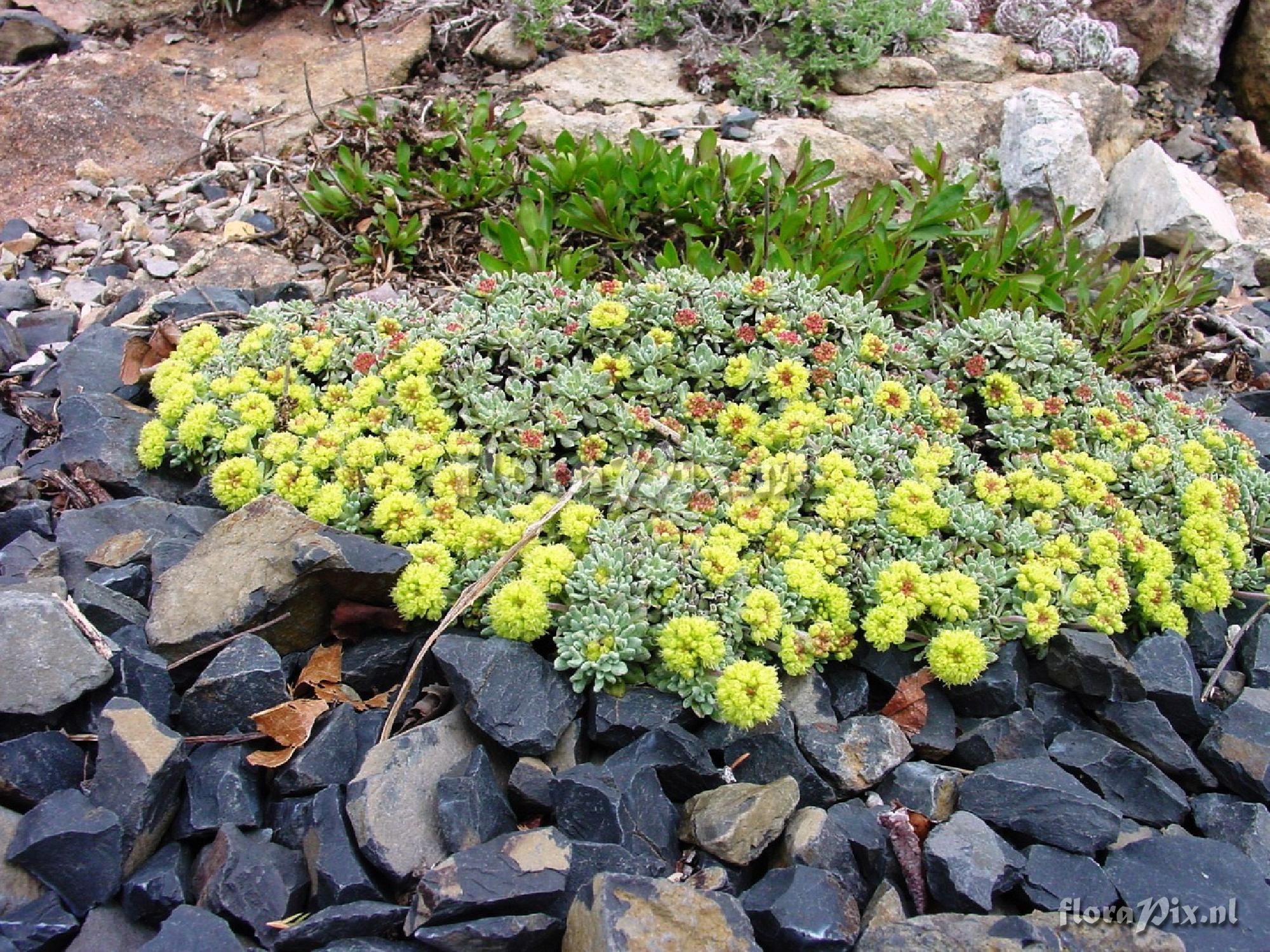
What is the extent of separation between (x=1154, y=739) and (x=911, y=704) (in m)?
0.73

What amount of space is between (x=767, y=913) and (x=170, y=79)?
644 cm

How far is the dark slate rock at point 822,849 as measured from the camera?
2523mm

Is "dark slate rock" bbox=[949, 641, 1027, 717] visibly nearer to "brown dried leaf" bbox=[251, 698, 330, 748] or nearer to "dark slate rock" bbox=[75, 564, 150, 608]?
"brown dried leaf" bbox=[251, 698, 330, 748]

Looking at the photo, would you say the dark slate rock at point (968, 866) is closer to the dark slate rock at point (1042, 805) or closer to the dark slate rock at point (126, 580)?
the dark slate rock at point (1042, 805)

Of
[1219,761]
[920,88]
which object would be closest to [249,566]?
[1219,761]

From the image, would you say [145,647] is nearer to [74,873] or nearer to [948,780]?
[74,873]

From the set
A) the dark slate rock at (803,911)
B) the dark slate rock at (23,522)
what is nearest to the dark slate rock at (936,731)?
the dark slate rock at (803,911)

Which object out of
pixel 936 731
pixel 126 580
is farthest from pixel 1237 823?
pixel 126 580

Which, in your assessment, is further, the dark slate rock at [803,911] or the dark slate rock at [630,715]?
the dark slate rock at [630,715]

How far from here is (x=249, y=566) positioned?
2977mm

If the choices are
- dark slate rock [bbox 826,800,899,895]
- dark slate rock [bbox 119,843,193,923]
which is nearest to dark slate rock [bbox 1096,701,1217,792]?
dark slate rock [bbox 826,800,899,895]

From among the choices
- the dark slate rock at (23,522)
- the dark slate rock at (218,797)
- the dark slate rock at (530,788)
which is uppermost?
the dark slate rock at (530,788)

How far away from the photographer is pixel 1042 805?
2.66m

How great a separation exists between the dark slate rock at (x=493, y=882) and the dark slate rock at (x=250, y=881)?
0.33 meters
